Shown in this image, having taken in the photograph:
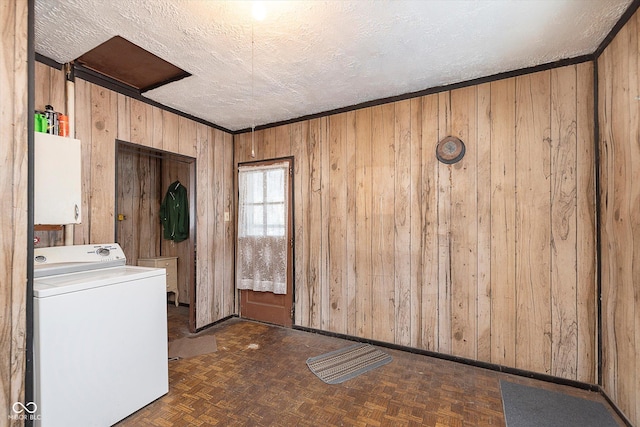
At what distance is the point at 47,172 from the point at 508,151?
3397 millimetres

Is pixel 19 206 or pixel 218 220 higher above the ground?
pixel 19 206

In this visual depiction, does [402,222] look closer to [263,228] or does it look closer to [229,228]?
[263,228]

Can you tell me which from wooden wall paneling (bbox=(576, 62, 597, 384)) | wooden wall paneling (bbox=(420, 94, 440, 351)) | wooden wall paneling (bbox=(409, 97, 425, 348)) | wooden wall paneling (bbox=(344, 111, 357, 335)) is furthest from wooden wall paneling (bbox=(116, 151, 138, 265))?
wooden wall paneling (bbox=(576, 62, 597, 384))

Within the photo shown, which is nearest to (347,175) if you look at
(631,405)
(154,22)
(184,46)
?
(184,46)

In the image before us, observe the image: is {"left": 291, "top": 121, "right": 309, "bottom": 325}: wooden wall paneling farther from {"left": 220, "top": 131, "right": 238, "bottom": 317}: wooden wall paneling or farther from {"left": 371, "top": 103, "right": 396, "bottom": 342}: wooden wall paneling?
{"left": 220, "top": 131, "right": 238, "bottom": 317}: wooden wall paneling

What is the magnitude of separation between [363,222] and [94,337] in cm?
234

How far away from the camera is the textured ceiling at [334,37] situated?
5.45 ft

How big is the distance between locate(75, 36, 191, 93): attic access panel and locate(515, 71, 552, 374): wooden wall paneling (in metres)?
2.86

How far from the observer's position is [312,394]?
2131mm

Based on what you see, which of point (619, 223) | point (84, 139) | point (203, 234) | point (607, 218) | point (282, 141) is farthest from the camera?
point (282, 141)

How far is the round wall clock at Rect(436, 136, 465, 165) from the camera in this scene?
2.58 meters

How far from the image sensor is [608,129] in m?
1.98

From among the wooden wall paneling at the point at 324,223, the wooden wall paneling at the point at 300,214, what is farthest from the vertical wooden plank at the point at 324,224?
the wooden wall paneling at the point at 300,214

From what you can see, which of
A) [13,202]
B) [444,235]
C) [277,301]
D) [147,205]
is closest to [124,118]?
[13,202]
